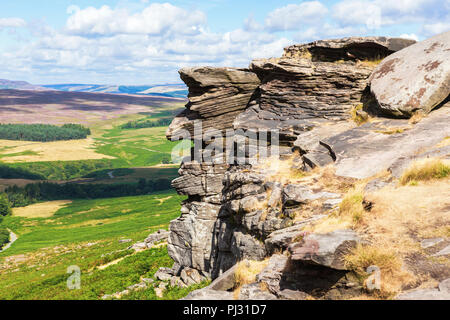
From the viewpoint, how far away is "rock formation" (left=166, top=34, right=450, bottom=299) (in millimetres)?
11336

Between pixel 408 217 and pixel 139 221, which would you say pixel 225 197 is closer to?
pixel 408 217

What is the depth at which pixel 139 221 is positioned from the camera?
117688mm

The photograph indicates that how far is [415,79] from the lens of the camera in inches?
808

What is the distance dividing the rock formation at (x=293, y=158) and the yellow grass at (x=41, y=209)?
142 metres

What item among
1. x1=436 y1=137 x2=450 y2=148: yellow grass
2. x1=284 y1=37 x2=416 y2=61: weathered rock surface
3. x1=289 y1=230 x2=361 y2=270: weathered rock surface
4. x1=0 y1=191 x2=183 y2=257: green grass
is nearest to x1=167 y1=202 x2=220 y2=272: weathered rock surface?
x1=284 y1=37 x2=416 y2=61: weathered rock surface

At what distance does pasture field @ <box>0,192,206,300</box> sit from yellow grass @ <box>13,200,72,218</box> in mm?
3261

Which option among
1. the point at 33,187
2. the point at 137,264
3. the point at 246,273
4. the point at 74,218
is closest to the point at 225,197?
the point at 246,273

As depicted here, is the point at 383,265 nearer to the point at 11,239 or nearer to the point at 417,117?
the point at 417,117

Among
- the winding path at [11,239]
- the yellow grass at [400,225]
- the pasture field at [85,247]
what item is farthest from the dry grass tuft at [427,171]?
the winding path at [11,239]

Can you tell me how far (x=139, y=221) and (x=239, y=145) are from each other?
329 feet

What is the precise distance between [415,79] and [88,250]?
2827 inches

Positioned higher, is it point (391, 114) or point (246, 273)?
point (391, 114)

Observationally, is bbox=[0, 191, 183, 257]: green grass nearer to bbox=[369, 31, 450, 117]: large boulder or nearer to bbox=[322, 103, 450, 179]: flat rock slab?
bbox=[369, 31, 450, 117]: large boulder

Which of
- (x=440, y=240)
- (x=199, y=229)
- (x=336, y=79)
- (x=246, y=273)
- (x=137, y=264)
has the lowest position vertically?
(x=137, y=264)
